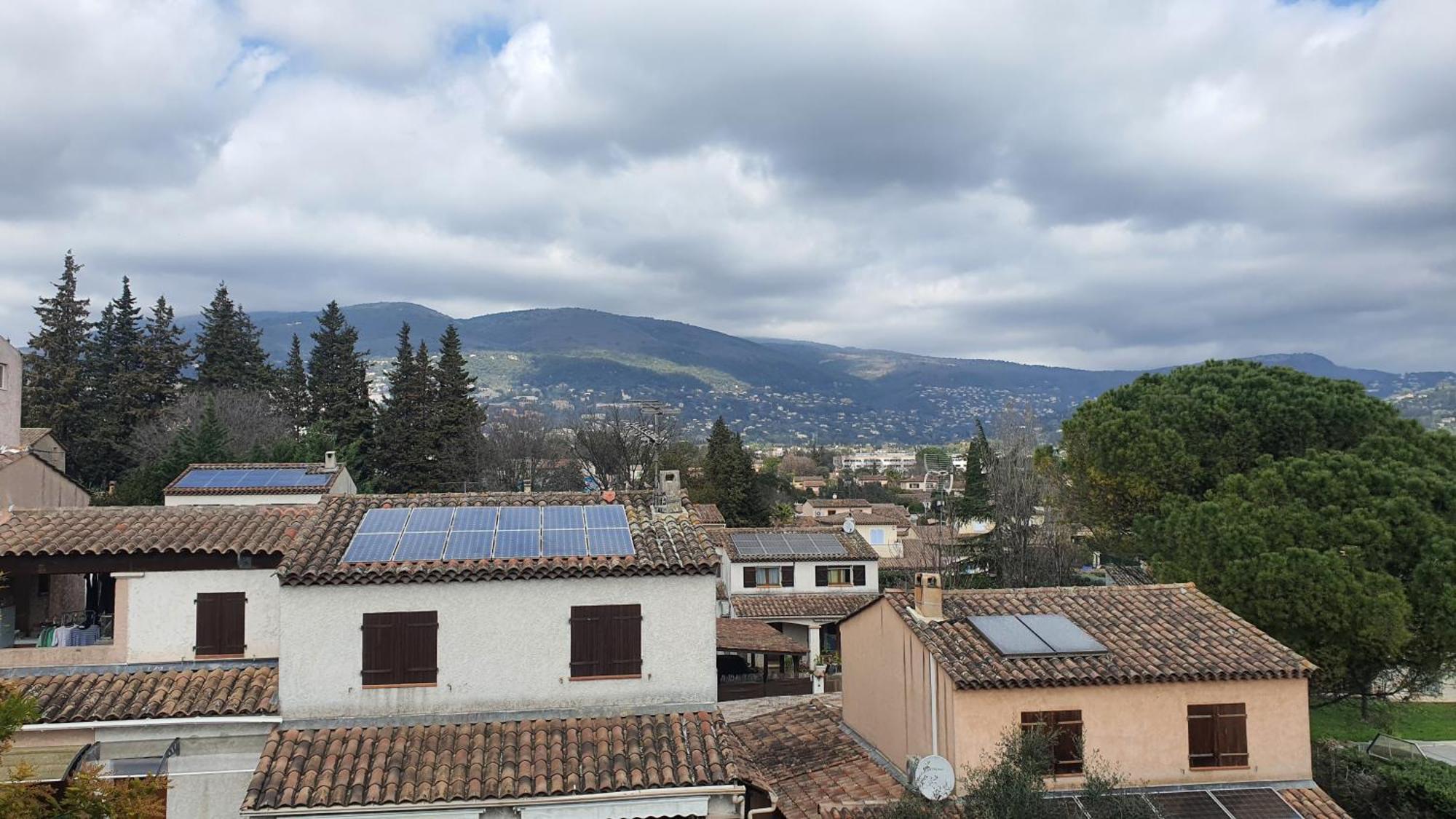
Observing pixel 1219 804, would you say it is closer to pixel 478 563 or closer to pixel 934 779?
pixel 934 779

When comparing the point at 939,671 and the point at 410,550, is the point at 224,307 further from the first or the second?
the point at 939,671

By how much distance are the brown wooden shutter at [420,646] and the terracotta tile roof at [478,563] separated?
0.61 m

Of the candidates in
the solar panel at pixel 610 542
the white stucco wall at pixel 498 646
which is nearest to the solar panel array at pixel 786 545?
the solar panel at pixel 610 542

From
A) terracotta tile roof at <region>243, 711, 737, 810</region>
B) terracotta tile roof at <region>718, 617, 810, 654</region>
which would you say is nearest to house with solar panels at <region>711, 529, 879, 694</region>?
terracotta tile roof at <region>718, 617, 810, 654</region>

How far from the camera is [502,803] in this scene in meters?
12.7

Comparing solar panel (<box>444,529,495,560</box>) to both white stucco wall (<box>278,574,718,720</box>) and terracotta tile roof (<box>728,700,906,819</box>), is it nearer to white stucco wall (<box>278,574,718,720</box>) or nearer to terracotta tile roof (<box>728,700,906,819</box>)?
white stucco wall (<box>278,574,718,720</box>)

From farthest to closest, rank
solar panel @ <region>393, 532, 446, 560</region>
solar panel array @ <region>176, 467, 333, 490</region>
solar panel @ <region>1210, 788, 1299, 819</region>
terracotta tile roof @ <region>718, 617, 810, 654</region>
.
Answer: terracotta tile roof @ <region>718, 617, 810, 654</region> → solar panel array @ <region>176, 467, 333, 490</region> → solar panel @ <region>1210, 788, 1299, 819</region> → solar panel @ <region>393, 532, 446, 560</region>

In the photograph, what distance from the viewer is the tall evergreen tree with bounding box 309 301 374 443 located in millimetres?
57312

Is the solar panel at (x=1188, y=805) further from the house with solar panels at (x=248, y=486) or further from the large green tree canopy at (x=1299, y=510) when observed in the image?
the house with solar panels at (x=248, y=486)

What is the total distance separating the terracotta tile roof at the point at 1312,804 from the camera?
597 inches

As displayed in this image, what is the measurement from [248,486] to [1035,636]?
2056cm

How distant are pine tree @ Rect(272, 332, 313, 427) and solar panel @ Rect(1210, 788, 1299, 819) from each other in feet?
191

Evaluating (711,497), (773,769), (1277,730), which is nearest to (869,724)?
(773,769)

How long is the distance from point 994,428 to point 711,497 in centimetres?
2061
